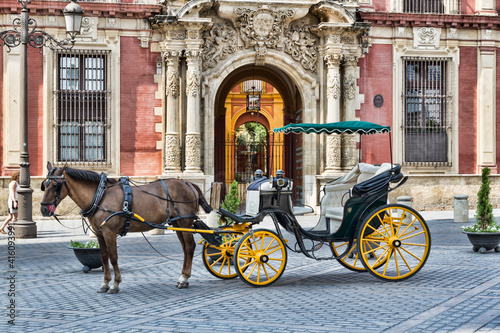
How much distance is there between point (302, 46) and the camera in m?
20.9

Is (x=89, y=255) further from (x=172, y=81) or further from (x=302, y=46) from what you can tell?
(x=302, y=46)

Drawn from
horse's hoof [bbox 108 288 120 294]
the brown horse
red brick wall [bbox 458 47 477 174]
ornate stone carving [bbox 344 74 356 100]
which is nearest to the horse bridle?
the brown horse

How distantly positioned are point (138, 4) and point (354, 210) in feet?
42.4

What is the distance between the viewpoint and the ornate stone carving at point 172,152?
20062mm

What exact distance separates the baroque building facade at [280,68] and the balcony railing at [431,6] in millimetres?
33

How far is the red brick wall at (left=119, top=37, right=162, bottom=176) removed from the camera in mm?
20422

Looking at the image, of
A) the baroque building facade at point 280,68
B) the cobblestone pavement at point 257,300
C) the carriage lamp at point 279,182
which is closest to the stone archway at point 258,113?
the baroque building facade at point 280,68

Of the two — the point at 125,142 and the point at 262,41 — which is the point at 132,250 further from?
the point at 262,41

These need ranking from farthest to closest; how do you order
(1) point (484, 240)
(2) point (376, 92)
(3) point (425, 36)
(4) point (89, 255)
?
(3) point (425, 36)
(2) point (376, 92)
(1) point (484, 240)
(4) point (89, 255)

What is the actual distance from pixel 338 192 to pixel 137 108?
1092cm

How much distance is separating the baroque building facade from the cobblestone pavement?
876 centimetres

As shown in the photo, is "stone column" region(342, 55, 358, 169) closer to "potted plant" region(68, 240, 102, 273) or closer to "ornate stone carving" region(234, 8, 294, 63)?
"ornate stone carving" region(234, 8, 294, 63)

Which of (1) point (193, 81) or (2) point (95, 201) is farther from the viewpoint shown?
(1) point (193, 81)

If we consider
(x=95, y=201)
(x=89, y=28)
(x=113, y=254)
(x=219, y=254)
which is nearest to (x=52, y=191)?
(x=95, y=201)
